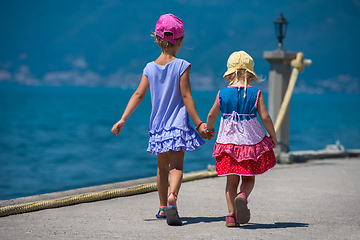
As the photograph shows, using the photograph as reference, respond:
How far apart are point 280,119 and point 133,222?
4.59 m

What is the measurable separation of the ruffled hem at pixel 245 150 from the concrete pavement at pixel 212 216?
1.89 feet

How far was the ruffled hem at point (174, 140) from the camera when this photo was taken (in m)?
3.96

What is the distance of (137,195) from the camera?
529cm

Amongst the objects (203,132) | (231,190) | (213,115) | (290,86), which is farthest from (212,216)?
(290,86)

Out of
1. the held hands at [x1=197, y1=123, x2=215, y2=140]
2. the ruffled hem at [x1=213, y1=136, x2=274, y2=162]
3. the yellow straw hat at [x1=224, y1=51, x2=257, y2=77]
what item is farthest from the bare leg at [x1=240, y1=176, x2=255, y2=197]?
the yellow straw hat at [x1=224, y1=51, x2=257, y2=77]

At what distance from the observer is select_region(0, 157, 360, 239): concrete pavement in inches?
144

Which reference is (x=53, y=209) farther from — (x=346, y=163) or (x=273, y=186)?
(x=346, y=163)

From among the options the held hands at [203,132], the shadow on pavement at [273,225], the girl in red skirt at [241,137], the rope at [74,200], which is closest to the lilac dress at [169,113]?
the held hands at [203,132]

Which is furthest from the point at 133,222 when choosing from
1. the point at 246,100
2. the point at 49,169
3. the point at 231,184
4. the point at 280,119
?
the point at 49,169

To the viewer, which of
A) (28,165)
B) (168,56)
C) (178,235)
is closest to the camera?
(178,235)

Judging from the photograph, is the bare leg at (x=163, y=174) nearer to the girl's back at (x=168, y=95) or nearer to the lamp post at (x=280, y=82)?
the girl's back at (x=168, y=95)

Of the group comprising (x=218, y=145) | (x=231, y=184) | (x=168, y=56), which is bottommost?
(x=231, y=184)

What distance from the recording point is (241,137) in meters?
3.87

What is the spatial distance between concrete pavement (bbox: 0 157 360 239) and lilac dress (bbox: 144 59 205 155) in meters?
0.68
